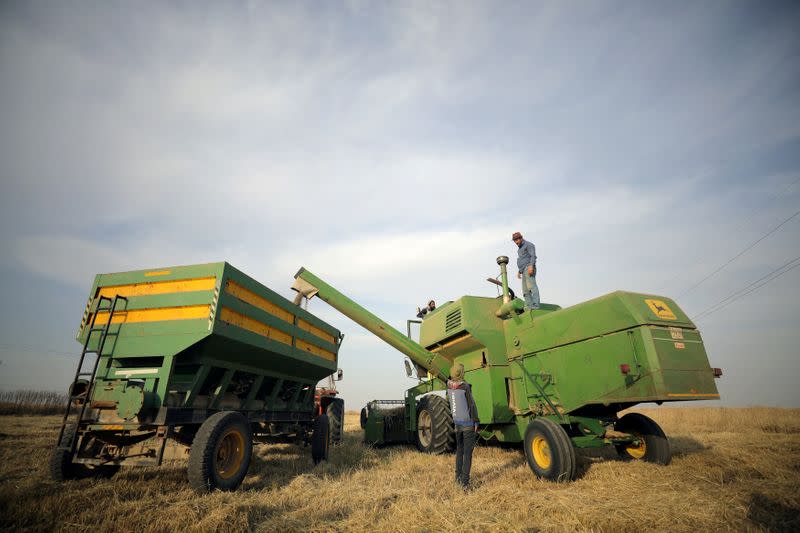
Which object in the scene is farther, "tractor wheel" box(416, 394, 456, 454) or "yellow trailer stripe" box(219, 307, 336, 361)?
"tractor wheel" box(416, 394, 456, 454)

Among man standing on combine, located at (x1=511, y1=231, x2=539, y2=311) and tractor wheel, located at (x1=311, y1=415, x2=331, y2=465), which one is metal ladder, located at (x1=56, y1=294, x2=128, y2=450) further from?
man standing on combine, located at (x1=511, y1=231, x2=539, y2=311)

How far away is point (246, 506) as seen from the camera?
3.55 m

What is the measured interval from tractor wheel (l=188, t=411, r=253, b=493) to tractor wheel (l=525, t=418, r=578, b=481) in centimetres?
407

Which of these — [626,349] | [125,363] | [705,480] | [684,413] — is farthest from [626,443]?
[684,413]

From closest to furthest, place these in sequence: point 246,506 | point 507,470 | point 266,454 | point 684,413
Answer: point 246,506, point 507,470, point 266,454, point 684,413

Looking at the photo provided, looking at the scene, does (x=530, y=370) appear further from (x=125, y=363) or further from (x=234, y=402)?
(x=125, y=363)

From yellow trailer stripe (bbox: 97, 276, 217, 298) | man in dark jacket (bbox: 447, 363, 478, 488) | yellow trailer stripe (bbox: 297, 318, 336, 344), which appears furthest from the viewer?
yellow trailer stripe (bbox: 297, 318, 336, 344)

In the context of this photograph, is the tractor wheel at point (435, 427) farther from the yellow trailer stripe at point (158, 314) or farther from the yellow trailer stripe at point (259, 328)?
the yellow trailer stripe at point (158, 314)

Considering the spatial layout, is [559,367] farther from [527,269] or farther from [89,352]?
[89,352]

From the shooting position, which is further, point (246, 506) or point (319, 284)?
point (319, 284)

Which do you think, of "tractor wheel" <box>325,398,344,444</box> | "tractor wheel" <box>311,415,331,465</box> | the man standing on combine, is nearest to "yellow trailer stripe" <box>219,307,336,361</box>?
"tractor wheel" <box>311,415,331,465</box>

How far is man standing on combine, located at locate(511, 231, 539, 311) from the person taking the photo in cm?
763

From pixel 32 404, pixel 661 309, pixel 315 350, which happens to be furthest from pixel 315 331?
pixel 32 404

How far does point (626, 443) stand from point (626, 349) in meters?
2.03
